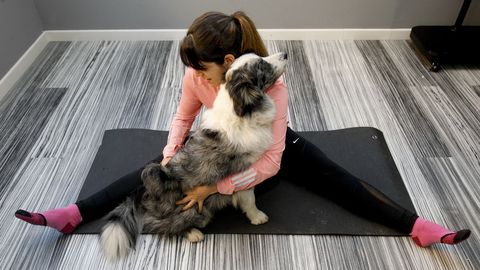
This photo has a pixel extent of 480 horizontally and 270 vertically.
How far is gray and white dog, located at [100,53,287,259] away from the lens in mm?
1310

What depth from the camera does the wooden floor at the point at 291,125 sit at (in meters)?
1.61

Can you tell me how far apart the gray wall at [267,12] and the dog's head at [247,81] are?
78.4 inches

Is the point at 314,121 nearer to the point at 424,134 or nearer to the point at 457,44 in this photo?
the point at 424,134

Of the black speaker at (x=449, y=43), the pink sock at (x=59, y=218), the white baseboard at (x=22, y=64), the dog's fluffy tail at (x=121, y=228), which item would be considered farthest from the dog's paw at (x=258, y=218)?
the white baseboard at (x=22, y=64)

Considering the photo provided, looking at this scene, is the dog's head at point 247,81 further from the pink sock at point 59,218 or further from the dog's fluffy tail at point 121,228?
the pink sock at point 59,218

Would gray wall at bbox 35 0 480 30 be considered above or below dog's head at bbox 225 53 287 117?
below

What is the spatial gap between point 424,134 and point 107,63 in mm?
2538

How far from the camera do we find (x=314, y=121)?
238 cm

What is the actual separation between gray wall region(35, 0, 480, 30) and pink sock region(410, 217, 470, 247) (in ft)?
7.08

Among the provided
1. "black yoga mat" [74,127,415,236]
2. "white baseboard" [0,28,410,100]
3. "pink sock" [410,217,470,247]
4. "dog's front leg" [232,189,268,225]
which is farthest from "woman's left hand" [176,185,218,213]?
"white baseboard" [0,28,410,100]

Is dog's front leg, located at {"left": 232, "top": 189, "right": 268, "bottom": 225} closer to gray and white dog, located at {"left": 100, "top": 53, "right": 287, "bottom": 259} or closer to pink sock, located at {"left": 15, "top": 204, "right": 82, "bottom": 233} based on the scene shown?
gray and white dog, located at {"left": 100, "top": 53, "right": 287, "bottom": 259}

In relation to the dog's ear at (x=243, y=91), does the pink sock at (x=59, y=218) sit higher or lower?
lower

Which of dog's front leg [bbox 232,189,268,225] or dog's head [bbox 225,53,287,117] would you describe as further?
dog's front leg [bbox 232,189,268,225]

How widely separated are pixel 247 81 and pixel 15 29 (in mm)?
2566
